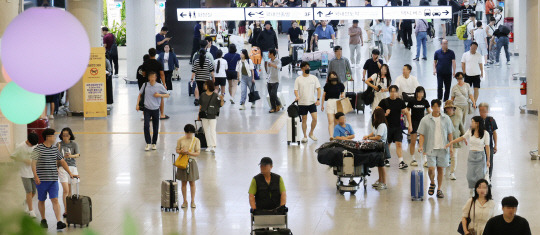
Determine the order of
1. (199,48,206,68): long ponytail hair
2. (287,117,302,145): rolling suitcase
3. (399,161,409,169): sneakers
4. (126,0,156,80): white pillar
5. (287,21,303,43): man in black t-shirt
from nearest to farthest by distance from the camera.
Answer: (399,161,409,169): sneakers → (287,117,302,145): rolling suitcase → (199,48,206,68): long ponytail hair → (126,0,156,80): white pillar → (287,21,303,43): man in black t-shirt

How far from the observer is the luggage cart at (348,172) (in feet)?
42.2

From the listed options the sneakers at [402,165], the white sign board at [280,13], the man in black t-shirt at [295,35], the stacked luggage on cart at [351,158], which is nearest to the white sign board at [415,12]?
the white sign board at [280,13]

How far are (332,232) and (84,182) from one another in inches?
203

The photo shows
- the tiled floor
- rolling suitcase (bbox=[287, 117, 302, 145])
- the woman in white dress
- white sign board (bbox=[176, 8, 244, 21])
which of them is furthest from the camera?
white sign board (bbox=[176, 8, 244, 21])

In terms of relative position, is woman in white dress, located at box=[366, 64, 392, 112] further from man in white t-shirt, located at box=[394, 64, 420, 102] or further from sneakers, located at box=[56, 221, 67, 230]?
sneakers, located at box=[56, 221, 67, 230]

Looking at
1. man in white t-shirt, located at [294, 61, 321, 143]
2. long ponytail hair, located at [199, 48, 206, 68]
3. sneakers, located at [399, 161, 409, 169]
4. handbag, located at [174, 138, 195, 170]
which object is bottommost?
sneakers, located at [399, 161, 409, 169]

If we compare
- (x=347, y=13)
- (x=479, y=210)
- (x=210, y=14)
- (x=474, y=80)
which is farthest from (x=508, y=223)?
(x=210, y=14)

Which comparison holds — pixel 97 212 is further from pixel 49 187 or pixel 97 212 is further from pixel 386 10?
pixel 386 10

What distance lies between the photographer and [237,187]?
1384 cm

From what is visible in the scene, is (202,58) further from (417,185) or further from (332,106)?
(417,185)

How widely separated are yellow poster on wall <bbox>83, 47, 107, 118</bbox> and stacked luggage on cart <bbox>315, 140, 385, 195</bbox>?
9.59 metres

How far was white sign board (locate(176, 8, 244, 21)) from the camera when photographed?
28516 mm

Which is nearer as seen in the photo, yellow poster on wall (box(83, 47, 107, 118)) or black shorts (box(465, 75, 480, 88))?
yellow poster on wall (box(83, 47, 107, 118))

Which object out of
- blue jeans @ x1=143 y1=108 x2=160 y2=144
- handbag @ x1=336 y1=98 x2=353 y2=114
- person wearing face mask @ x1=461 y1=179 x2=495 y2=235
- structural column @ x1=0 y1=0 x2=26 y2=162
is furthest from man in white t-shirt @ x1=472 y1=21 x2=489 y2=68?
person wearing face mask @ x1=461 y1=179 x2=495 y2=235
